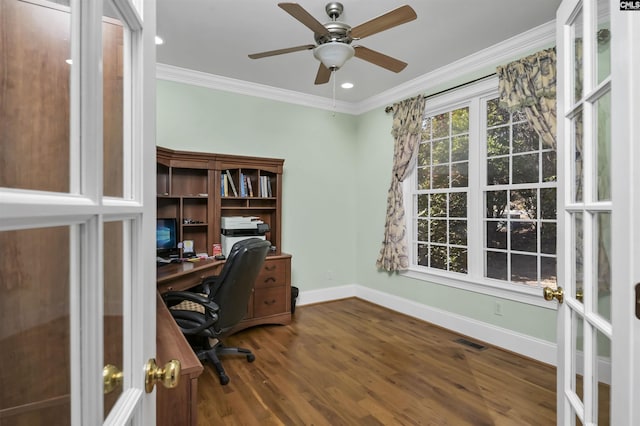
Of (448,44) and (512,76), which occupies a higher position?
(448,44)

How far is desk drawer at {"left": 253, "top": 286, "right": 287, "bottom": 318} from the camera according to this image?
3.42m

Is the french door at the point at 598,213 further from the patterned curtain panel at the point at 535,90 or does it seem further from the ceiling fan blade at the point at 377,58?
the patterned curtain panel at the point at 535,90

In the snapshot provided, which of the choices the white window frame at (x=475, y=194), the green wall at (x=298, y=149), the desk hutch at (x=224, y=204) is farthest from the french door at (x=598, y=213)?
the green wall at (x=298, y=149)

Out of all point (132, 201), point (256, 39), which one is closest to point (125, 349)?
point (132, 201)

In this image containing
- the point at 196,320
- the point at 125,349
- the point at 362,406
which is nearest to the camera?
the point at 125,349

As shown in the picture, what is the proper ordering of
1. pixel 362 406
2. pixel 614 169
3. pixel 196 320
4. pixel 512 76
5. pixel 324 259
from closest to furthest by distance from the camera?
pixel 614 169
pixel 362 406
pixel 196 320
pixel 512 76
pixel 324 259

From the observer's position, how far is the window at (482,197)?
282cm

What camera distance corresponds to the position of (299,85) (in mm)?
3889

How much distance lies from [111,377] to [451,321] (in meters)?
3.41

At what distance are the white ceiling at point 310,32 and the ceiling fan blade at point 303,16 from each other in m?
0.46

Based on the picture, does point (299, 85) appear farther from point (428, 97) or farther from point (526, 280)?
point (526, 280)

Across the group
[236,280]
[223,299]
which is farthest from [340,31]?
[223,299]

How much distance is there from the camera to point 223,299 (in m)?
2.28

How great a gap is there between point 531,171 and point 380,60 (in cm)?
166
